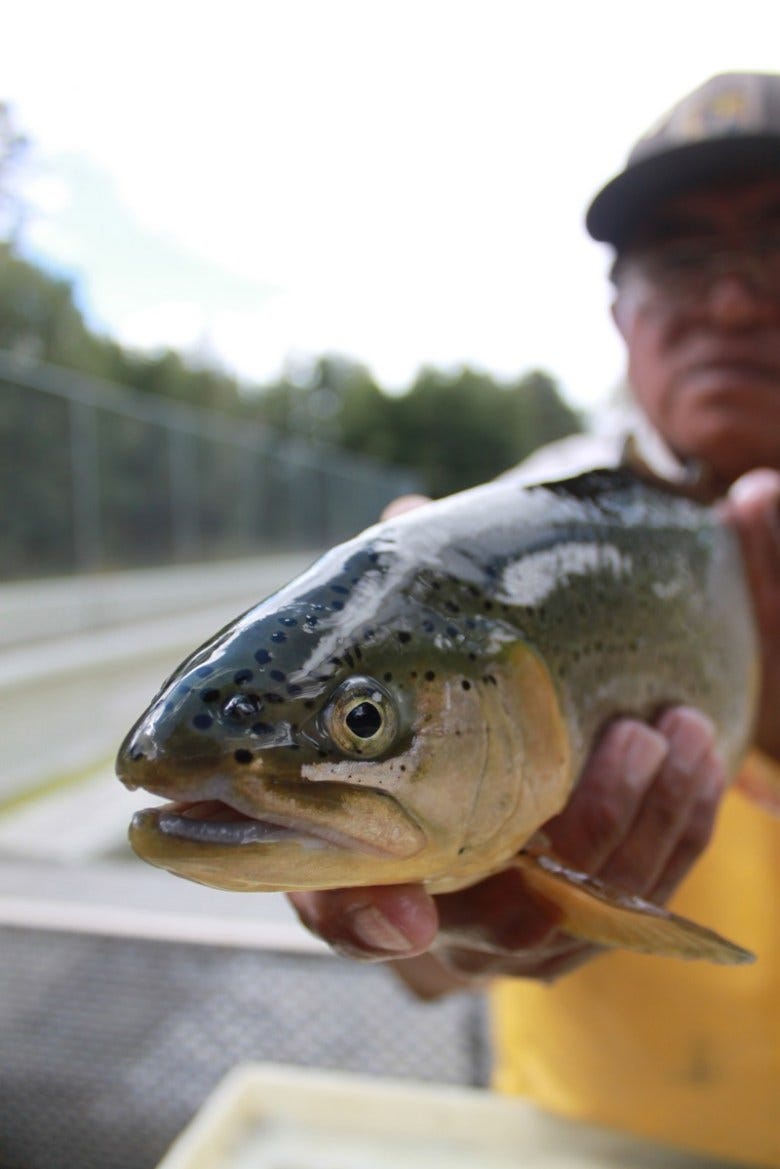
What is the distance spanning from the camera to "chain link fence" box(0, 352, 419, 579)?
580 cm

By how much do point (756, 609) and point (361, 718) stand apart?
129 centimetres

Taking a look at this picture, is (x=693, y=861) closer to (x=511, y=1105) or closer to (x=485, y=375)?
(x=511, y=1105)

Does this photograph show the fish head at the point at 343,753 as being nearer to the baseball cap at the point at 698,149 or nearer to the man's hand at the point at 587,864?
the man's hand at the point at 587,864

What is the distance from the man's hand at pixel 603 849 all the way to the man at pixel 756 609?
53cm

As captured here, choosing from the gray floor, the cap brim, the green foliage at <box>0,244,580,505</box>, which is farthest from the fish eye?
the green foliage at <box>0,244,580,505</box>

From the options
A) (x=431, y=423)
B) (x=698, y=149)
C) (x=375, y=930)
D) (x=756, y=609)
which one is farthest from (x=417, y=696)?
(x=431, y=423)

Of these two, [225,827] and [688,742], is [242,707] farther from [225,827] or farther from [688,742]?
[688,742]

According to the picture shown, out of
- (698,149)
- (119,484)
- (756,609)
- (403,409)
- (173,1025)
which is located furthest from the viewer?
(403,409)

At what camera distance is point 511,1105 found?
1790mm

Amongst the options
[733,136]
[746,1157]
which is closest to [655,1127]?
[746,1157]

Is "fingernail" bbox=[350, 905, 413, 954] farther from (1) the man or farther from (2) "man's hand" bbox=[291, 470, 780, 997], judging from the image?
(1) the man

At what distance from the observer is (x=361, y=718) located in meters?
0.90

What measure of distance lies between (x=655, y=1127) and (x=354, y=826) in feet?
4.97

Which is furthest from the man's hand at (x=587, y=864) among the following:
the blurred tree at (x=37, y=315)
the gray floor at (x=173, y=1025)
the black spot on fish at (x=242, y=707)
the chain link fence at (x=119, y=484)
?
the blurred tree at (x=37, y=315)
